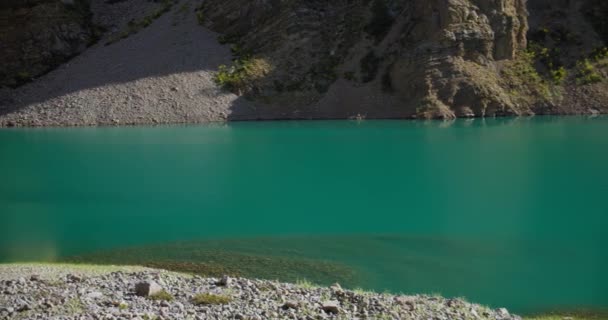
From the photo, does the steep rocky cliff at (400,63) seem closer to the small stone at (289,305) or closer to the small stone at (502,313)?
the small stone at (502,313)

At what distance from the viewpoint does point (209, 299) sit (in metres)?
10.6

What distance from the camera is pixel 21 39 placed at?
211ft

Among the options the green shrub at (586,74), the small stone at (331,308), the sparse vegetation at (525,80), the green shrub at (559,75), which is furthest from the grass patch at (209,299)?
the green shrub at (586,74)

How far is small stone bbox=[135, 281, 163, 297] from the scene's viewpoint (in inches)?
429

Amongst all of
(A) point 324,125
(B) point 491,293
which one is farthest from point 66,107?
(B) point 491,293

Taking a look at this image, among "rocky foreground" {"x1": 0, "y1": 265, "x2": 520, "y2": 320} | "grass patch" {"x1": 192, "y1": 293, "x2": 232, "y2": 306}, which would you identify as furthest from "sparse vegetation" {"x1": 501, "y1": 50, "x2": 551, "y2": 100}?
"grass patch" {"x1": 192, "y1": 293, "x2": 232, "y2": 306}

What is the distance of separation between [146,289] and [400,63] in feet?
152

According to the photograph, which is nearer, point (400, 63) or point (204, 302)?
point (204, 302)

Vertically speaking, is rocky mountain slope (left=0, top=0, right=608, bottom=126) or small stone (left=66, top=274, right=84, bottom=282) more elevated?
rocky mountain slope (left=0, top=0, right=608, bottom=126)

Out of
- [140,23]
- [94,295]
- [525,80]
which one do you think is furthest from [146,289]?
[140,23]

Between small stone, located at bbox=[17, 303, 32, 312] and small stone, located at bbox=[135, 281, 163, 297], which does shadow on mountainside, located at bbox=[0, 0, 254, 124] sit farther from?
small stone, located at bbox=[17, 303, 32, 312]

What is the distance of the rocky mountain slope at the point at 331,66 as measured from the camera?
175 ft

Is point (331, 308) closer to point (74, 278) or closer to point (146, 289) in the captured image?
point (146, 289)

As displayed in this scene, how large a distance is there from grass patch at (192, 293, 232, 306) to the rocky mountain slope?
4321 cm
